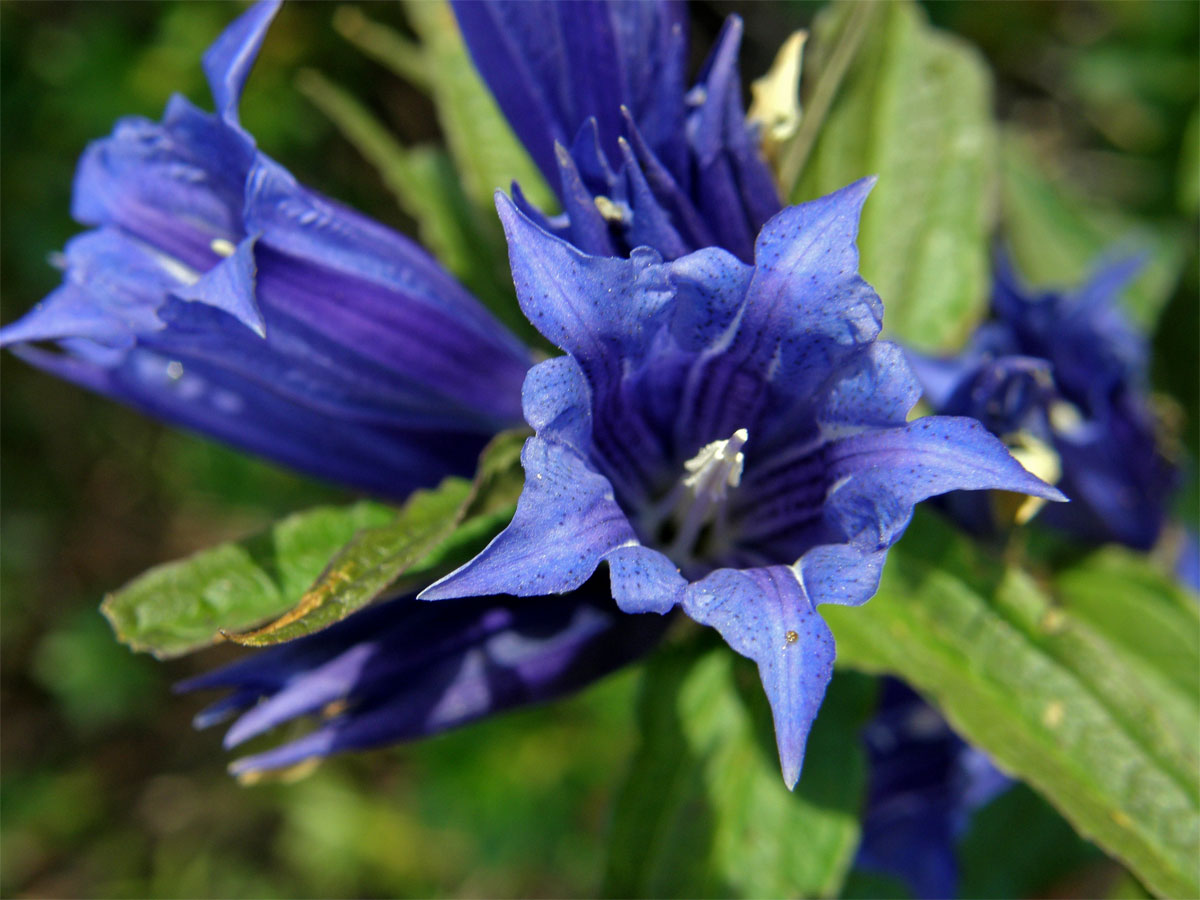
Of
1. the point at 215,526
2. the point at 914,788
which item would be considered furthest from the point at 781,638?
the point at 215,526

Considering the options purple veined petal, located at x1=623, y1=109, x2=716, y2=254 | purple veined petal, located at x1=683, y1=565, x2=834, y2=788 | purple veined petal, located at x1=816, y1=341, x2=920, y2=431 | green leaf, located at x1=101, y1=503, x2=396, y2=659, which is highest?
purple veined petal, located at x1=623, y1=109, x2=716, y2=254

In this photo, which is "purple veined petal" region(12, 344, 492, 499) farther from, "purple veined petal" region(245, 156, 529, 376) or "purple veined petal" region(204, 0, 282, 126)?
"purple veined petal" region(204, 0, 282, 126)

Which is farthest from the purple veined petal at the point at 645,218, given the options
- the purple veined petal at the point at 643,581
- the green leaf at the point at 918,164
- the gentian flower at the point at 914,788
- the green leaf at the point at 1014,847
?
the green leaf at the point at 1014,847

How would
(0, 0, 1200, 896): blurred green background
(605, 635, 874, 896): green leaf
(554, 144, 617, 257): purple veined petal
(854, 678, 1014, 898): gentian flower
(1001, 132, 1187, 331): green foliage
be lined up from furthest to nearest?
(0, 0, 1200, 896): blurred green background → (1001, 132, 1187, 331): green foliage → (854, 678, 1014, 898): gentian flower → (605, 635, 874, 896): green leaf → (554, 144, 617, 257): purple veined petal

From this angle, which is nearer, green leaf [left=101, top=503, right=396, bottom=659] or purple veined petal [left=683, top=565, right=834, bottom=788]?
purple veined petal [left=683, top=565, right=834, bottom=788]

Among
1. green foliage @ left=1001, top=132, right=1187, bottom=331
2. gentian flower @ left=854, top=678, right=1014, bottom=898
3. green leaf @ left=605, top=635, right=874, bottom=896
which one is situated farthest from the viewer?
green foliage @ left=1001, top=132, right=1187, bottom=331

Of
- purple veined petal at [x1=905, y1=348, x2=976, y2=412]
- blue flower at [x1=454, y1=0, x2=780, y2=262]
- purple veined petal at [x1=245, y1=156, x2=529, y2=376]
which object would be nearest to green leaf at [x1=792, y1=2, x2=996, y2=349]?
purple veined petal at [x1=905, y1=348, x2=976, y2=412]
